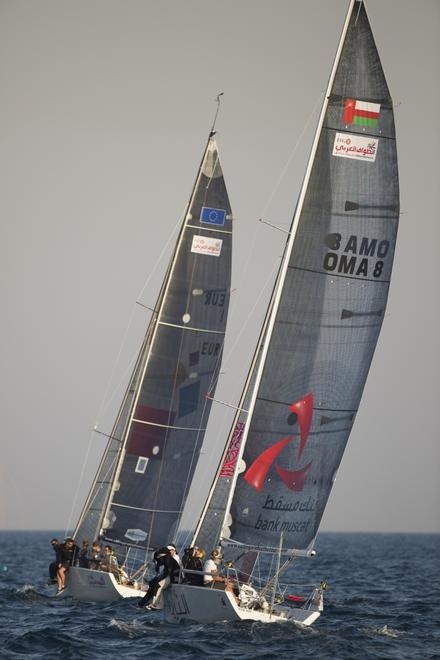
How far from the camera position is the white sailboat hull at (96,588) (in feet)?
92.9

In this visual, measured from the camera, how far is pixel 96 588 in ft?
93.7

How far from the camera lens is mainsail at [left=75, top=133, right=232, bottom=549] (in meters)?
31.9

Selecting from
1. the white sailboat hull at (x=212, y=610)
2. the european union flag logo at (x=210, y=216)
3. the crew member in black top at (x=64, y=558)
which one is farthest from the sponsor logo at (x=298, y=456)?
the european union flag logo at (x=210, y=216)

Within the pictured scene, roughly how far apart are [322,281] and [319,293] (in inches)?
9.5

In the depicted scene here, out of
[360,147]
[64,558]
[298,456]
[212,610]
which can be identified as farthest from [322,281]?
[64,558]

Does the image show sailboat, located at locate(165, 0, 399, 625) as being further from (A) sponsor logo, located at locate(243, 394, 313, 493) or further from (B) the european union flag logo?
(B) the european union flag logo

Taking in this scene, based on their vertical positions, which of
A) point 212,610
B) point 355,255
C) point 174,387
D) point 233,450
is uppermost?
point 355,255

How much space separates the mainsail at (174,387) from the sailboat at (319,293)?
870 centimetres

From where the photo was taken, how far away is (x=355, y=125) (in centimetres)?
2328

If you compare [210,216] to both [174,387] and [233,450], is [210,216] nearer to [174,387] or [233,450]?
[174,387]

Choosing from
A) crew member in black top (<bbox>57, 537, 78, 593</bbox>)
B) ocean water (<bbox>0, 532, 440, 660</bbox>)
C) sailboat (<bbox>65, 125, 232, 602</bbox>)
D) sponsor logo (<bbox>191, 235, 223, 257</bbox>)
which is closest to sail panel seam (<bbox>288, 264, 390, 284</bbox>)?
ocean water (<bbox>0, 532, 440, 660</bbox>)

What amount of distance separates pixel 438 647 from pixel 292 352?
6.08 m

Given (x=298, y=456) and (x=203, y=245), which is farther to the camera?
(x=203, y=245)

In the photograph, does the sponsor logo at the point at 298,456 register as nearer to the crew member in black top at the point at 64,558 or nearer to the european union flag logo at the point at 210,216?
the crew member in black top at the point at 64,558
